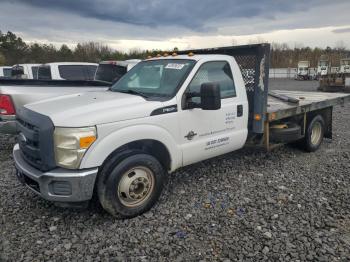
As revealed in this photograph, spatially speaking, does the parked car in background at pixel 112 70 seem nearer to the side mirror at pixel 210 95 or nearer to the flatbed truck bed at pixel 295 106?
the flatbed truck bed at pixel 295 106

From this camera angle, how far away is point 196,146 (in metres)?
4.25

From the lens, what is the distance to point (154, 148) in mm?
3980

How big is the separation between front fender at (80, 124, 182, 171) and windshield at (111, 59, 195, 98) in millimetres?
538

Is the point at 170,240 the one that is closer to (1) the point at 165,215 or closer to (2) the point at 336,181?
(1) the point at 165,215

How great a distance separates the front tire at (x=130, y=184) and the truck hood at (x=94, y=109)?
47 centimetres

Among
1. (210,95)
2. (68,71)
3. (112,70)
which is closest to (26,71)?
(68,71)

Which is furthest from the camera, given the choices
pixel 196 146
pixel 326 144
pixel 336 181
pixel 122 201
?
pixel 326 144

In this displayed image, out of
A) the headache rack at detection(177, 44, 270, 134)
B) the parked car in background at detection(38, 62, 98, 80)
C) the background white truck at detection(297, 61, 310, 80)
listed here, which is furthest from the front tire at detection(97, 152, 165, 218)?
the background white truck at detection(297, 61, 310, 80)

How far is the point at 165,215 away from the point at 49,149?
156 cm

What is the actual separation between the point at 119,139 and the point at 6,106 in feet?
10.8

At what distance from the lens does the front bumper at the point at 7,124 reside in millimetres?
5578

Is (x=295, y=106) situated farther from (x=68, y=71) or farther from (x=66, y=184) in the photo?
(x=68, y=71)

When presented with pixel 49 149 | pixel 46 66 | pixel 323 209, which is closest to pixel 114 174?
pixel 49 149

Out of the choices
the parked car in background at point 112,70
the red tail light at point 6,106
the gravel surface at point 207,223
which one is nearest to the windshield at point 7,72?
the parked car in background at point 112,70
